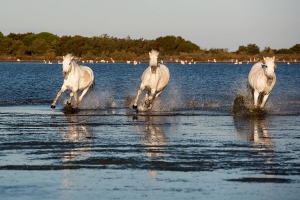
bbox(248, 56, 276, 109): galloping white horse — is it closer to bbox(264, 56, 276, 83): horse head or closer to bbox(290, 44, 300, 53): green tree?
bbox(264, 56, 276, 83): horse head

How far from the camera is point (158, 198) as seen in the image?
8.53 m

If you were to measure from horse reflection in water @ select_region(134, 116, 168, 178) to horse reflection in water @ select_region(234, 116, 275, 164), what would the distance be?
1.54m

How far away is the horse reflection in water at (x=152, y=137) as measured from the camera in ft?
39.1

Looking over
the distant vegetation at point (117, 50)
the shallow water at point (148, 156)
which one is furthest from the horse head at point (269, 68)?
the distant vegetation at point (117, 50)

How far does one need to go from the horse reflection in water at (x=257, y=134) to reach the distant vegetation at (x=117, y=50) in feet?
380

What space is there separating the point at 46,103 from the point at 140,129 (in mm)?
10234

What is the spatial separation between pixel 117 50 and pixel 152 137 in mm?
131574

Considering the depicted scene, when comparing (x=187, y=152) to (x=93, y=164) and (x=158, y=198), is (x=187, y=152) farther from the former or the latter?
(x=158, y=198)

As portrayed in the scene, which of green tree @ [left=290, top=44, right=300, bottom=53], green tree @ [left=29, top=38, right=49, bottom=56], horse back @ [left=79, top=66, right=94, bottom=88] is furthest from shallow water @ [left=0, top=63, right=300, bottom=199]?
green tree @ [left=290, top=44, right=300, bottom=53]

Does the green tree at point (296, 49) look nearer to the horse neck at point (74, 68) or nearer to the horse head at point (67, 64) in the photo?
the horse neck at point (74, 68)

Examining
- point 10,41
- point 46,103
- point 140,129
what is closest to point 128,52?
point 10,41

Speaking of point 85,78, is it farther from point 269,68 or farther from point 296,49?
point 296,49

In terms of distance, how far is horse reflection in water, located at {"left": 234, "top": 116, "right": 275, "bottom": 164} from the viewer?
39.6 ft

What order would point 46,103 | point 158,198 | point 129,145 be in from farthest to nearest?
1. point 46,103
2. point 129,145
3. point 158,198
